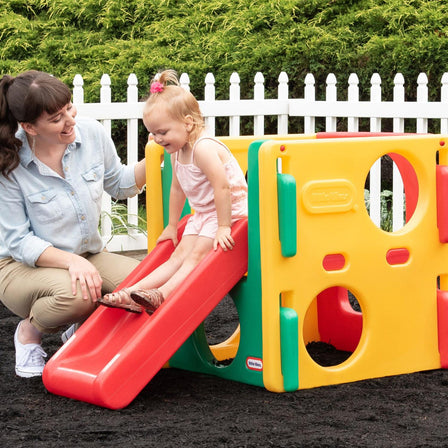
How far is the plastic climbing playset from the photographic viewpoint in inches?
147

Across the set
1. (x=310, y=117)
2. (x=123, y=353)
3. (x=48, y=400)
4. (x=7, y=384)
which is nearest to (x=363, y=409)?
(x=123, y=353)

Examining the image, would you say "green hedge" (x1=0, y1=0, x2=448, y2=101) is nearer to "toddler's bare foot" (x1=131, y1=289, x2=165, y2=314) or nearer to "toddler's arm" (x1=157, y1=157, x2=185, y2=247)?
"toddler's arm" (x1=157, y1=157, x2=185, y2=247)


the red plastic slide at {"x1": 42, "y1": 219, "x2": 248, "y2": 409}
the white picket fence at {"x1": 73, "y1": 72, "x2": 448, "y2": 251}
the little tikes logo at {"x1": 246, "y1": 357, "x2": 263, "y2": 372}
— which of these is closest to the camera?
the red plastic slide at {"x1": 42, "y1": 219, "x2": 248, "y2": 409}

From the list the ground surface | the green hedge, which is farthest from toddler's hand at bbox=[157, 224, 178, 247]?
the green hedge

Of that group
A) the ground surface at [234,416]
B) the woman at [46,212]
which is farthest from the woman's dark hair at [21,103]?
the ground surface at [234,416]

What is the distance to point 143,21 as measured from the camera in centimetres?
962

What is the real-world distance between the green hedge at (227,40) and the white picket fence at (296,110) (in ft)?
1.45

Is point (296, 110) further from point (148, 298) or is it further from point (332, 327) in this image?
point (148, 298)

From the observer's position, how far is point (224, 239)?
3.83m

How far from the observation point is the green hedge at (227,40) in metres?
7.74

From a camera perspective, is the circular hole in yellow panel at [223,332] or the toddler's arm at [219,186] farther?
the circular hole in yellow panel at [223,332]

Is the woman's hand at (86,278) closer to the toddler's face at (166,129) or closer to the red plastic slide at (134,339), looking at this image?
the red plastic slide at (134,339)

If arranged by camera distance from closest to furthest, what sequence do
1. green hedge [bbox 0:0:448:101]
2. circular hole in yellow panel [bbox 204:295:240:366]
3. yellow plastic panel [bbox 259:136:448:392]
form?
1. yellow plastic panel [bbox 259:136:448:392]
2. circular hole in yellow panel [bbox 204:295:240:366]
3. green hedge [bbox 0:0:448:101]

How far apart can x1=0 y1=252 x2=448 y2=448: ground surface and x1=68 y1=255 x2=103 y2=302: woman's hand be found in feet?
1.44
